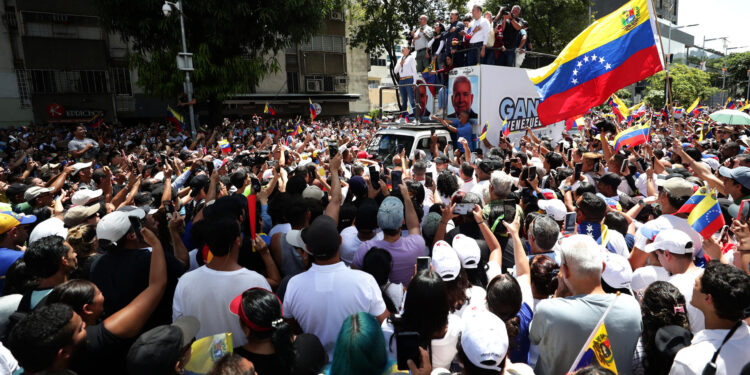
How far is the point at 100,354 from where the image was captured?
83.0 inches

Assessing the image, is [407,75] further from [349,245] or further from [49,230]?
[49,230]

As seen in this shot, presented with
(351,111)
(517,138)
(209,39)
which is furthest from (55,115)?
(517,138)

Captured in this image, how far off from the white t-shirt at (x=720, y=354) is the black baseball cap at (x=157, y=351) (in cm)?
225

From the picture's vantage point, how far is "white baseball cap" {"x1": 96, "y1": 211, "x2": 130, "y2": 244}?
2627 millimetres

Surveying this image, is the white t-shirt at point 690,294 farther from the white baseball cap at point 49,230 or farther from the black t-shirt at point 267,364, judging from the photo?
the white baseball cap at point 49,230

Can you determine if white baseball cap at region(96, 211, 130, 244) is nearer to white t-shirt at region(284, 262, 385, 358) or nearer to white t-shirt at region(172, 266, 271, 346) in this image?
white t-shirt at region(172, 266, 271, 346)

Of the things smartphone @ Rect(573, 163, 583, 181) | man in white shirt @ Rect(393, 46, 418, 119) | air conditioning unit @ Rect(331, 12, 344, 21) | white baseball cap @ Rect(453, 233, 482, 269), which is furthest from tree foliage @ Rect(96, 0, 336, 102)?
white baseball cap @ Rect(453, 233, 482, 269)

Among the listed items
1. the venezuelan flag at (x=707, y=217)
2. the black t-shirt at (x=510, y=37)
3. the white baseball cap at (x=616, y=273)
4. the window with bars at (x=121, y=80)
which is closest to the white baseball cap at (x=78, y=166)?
the white baseball cap at (x=616, y=273)

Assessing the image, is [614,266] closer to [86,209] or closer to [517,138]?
[86,209]

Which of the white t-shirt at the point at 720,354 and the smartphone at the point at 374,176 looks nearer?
the white t-shirt at the point at 720,354

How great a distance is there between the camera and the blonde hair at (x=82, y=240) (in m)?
3.12

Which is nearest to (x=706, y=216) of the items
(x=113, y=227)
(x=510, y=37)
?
(x=113, y=227)

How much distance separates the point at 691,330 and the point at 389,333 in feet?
5.33

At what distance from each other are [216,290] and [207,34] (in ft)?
57.4
